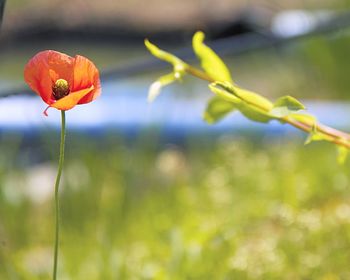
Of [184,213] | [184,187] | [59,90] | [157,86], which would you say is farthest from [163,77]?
[184,187]

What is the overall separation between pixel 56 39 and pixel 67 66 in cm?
496

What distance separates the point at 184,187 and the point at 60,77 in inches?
39.6

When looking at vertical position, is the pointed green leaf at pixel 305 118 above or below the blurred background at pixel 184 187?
below

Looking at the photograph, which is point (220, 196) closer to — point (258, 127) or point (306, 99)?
point (258, 127)

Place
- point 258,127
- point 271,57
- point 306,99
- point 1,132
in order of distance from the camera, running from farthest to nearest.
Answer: point 271,57
point 306,99
point 258,127
point 1,132

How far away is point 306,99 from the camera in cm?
290

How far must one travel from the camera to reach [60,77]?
75 centimetres

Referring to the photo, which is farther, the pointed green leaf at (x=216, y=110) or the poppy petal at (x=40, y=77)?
the pointed green leaf at (x=216, y=110)

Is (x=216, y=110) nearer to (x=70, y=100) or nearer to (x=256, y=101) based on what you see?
(x=256, y=101)

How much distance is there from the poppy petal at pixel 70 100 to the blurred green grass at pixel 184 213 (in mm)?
492

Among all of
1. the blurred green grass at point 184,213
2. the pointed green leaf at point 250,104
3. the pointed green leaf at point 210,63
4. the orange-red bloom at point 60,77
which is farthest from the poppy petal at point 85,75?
the blurred green grass at point 184,213

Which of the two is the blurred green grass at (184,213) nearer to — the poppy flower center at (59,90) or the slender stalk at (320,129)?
the slender stalk at (320,129)

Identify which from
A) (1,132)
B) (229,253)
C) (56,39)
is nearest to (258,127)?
(1,132)

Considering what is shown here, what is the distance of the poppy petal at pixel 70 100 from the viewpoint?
2.33 ft
